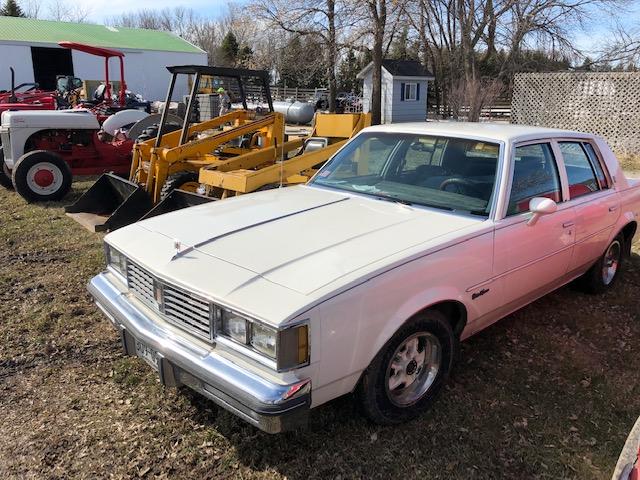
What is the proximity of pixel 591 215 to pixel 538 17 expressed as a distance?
25.9m

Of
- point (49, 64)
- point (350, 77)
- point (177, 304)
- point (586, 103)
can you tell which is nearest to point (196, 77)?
point (177, 304)

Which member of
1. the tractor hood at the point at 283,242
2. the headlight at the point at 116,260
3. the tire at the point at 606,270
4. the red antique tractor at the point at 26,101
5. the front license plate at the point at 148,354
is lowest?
the tire at the point at 606,270

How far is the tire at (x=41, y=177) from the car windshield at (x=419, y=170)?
5909mm

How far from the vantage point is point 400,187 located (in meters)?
3.92

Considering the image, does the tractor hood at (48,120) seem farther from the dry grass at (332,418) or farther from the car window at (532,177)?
the car window at (532,177)

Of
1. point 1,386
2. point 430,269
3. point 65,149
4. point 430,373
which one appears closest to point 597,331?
point 430,373

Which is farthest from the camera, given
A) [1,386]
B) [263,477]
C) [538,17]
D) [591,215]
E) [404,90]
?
[404,90]

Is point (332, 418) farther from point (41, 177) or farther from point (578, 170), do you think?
point (41, 177)

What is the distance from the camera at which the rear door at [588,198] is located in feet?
13.6

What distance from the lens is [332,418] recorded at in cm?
312

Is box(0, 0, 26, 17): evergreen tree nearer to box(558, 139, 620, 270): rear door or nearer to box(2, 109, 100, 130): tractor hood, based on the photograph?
box(2, 109, 100, 130): tractor hood

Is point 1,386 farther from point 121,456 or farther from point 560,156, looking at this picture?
point 560,156

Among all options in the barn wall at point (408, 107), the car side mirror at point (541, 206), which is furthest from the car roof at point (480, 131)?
the barn wall at point (408, 107)

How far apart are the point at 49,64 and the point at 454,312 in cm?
3808
